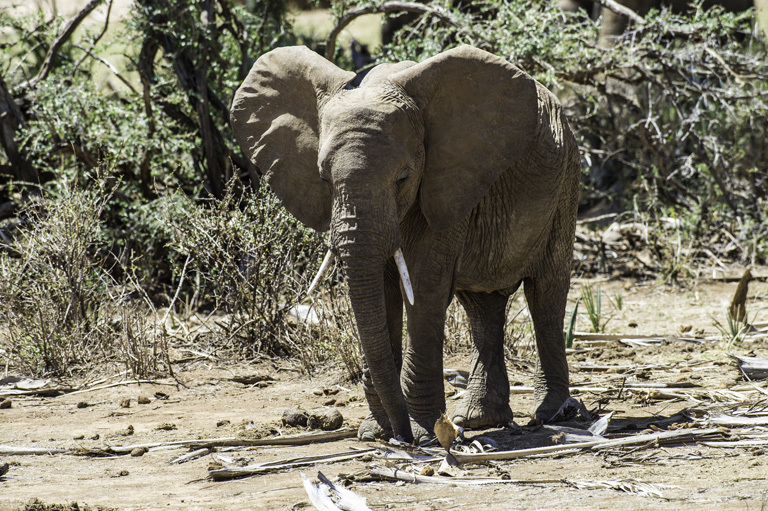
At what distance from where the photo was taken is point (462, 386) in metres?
6.48

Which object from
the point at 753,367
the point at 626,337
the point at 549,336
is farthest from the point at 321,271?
the point at 626,337

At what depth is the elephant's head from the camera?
13.9 ft

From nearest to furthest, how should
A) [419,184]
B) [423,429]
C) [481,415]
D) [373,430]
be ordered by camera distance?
[419,184], [423,429], [373,430], [481,415]

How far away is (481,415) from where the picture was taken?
536cm

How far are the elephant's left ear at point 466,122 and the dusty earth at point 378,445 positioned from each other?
1336 mm

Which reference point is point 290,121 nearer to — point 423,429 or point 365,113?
point 365,113

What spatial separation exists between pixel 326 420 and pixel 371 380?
0.48m

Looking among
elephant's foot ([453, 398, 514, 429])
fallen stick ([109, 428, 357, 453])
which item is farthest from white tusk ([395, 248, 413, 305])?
elephant's foot ([453, 398, 514, 429])

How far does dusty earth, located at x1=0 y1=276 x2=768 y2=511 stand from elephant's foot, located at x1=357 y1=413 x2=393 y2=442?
0.08 meters

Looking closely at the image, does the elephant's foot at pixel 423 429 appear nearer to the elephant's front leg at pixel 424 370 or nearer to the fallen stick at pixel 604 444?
the elephant's front leg at pixel 424 370

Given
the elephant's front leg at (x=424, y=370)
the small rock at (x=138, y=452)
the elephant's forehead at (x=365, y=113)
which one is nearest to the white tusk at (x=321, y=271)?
the elephant's front leg at (x=424, y=370)

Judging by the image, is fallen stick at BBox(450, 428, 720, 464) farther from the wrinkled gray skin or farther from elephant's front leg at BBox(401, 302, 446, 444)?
the wrinkled gray skin

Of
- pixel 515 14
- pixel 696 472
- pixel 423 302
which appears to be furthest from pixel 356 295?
pixel 515 14

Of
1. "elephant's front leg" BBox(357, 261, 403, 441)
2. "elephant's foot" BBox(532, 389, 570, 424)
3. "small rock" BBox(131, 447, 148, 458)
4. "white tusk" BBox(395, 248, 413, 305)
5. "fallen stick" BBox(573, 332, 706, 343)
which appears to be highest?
"white tusk" BBox(395, 248, 413, 305)
